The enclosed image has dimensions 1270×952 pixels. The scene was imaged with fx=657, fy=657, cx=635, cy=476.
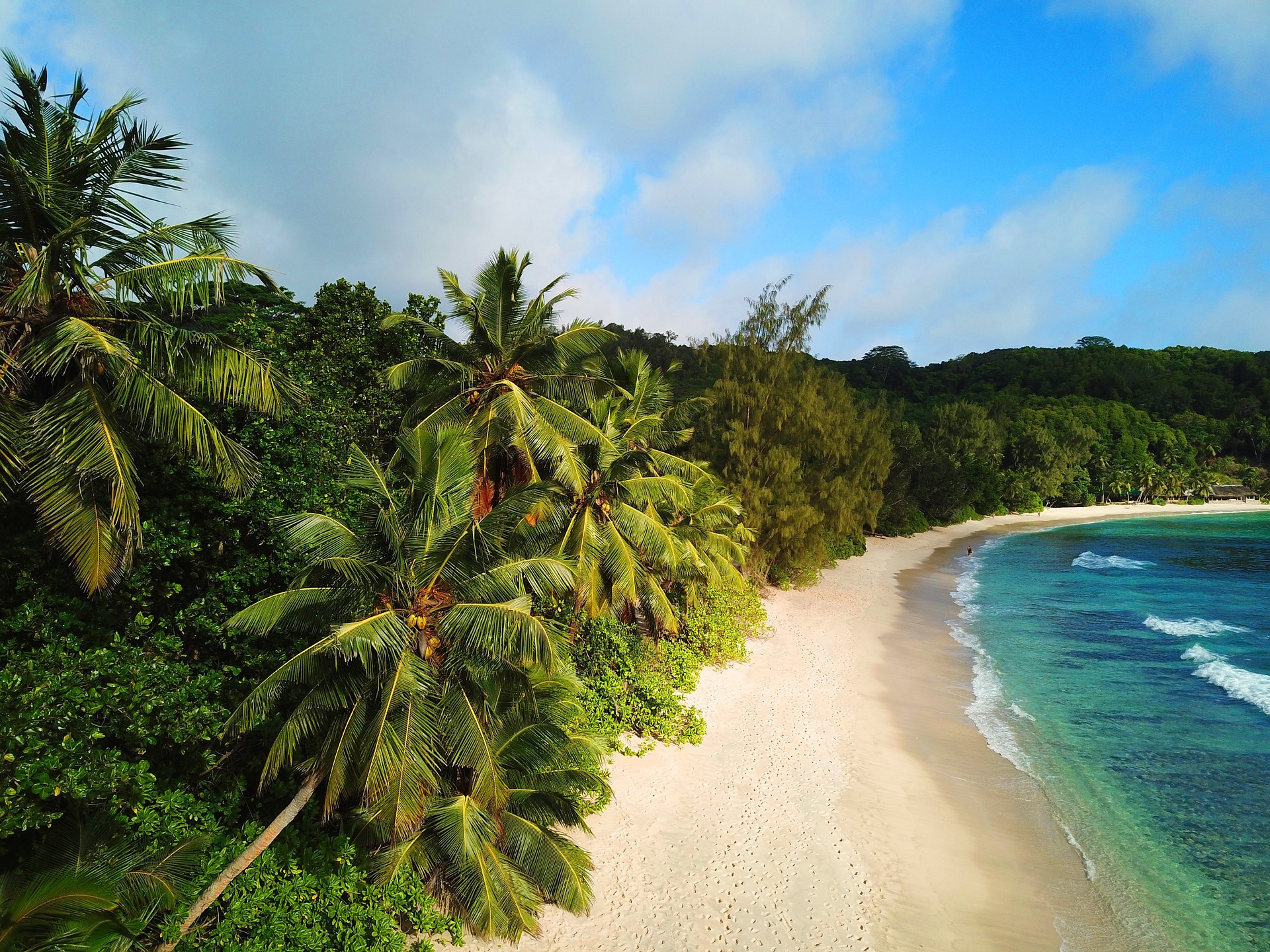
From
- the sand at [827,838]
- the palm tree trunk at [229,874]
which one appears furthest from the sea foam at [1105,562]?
the palm tree trunk at [229,874]

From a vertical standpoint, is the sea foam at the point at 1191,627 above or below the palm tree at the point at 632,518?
below

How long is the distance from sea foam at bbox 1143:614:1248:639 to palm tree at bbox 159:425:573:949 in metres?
33.3

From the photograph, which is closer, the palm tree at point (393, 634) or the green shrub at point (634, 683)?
the palm tree at point (393, 634)

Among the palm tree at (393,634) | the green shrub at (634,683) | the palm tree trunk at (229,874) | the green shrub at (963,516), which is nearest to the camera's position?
the palm tree trunk at (229,874)

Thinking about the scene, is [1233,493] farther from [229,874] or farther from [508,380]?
[229,874]

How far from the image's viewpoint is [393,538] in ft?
25.3

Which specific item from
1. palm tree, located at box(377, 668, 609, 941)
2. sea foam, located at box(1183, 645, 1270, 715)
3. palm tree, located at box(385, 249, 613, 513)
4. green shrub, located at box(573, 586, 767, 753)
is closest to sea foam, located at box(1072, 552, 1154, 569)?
sea foam, located at box(1183, 645, 1270, 715)

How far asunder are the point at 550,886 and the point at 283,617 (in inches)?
215

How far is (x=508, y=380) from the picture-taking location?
13703mm

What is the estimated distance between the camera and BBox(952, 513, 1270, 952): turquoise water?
11.8 meters

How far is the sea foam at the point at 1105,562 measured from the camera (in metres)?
46.5

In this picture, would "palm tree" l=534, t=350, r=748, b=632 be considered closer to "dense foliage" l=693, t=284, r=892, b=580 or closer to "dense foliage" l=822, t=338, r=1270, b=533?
"dense foliage" l=693, t=284, r=892, b=580

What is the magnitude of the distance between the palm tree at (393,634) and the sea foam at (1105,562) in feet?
166

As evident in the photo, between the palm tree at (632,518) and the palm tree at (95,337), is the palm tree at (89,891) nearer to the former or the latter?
the palm tree at (95,337)
